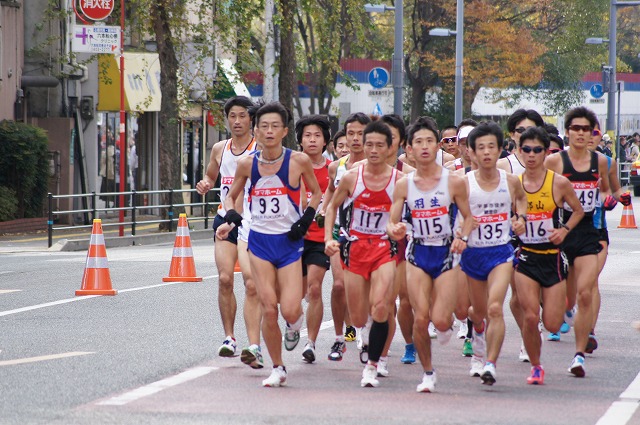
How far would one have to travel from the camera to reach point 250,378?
1004cm

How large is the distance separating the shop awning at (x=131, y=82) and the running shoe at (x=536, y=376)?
81.2 feet

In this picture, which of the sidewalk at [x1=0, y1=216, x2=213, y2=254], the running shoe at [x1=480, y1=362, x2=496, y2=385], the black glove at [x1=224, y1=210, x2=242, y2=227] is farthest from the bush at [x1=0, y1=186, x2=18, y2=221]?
the running shoe at [x1=480, y1=362, x2=496, y2=385]

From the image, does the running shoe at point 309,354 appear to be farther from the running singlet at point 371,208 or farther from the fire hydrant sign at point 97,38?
the fire hydrant sign at point 97,38

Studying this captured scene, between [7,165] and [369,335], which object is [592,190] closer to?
[369,335]

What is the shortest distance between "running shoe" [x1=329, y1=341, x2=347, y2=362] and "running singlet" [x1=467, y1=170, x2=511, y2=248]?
5.52 ft

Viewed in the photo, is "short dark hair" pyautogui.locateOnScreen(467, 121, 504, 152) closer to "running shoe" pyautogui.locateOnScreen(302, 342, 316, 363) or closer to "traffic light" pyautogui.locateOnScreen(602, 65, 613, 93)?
"running shoe" pyautogui.locateOnScreen(302, 342, 316, 363)

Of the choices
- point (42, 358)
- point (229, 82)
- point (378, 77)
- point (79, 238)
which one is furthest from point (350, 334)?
point (229, 82)

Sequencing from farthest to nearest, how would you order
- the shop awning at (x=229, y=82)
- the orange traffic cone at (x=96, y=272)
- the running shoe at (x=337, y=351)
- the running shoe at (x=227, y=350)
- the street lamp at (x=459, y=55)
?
the shop awning at (x=229, y=82) → the street lamp at (x=459, y=55) → the orange traffic cone at (x=96, y=272) → the running shoe at (x=337, y=351) → the running shoe at (x=227, y=350)

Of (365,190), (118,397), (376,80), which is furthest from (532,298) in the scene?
(376,80)

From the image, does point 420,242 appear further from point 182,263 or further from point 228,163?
point 182,263

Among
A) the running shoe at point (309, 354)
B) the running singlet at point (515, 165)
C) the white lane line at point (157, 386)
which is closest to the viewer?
the white lane line at point (157, 386)

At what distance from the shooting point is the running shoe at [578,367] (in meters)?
10.2

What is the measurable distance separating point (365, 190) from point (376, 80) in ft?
87.8

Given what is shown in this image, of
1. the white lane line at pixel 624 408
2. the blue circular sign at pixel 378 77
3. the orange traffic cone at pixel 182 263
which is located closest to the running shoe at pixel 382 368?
the white lane line at pixel 624 408
